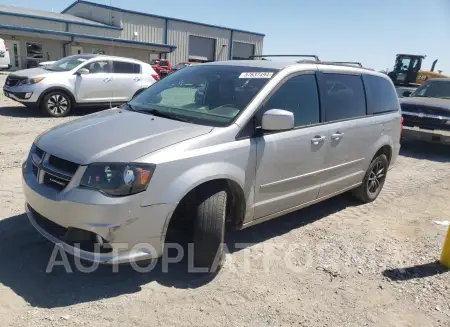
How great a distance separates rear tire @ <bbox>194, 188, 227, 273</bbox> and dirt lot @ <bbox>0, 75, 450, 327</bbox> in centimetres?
25

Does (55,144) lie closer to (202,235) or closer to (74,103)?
(202,235)

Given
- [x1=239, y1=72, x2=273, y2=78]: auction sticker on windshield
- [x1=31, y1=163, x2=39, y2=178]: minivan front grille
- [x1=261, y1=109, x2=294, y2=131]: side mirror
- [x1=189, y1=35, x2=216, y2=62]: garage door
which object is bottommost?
[x1=31, y1=163, x2=39, y2=178]: minivan front grille

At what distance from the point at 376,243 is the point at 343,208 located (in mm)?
1028

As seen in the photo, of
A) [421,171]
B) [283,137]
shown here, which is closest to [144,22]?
[421,171]

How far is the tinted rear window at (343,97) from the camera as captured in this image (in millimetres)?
4203

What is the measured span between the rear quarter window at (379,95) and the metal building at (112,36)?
30.7 metres

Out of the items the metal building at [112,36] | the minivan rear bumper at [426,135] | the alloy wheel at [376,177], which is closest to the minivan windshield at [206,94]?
the alloy wheel at [376,177]

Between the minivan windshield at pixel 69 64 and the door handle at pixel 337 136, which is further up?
the minivan windshield at pixel 69 64

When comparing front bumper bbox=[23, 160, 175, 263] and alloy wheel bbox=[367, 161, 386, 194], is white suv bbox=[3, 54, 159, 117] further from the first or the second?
front bumper bbox=[23, 160, 175, 263]

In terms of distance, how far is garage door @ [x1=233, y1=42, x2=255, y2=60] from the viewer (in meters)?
47.2

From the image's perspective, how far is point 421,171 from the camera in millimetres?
7621

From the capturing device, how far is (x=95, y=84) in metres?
10.7

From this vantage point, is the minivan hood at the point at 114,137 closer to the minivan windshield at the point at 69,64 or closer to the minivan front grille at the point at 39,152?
the minivan front grille at the point at 39,152

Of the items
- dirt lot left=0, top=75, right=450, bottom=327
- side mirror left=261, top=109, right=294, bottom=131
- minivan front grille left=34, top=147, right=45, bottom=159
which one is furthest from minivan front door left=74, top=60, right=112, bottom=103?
side mirror left=261, top=109, right=294, bottom=131
